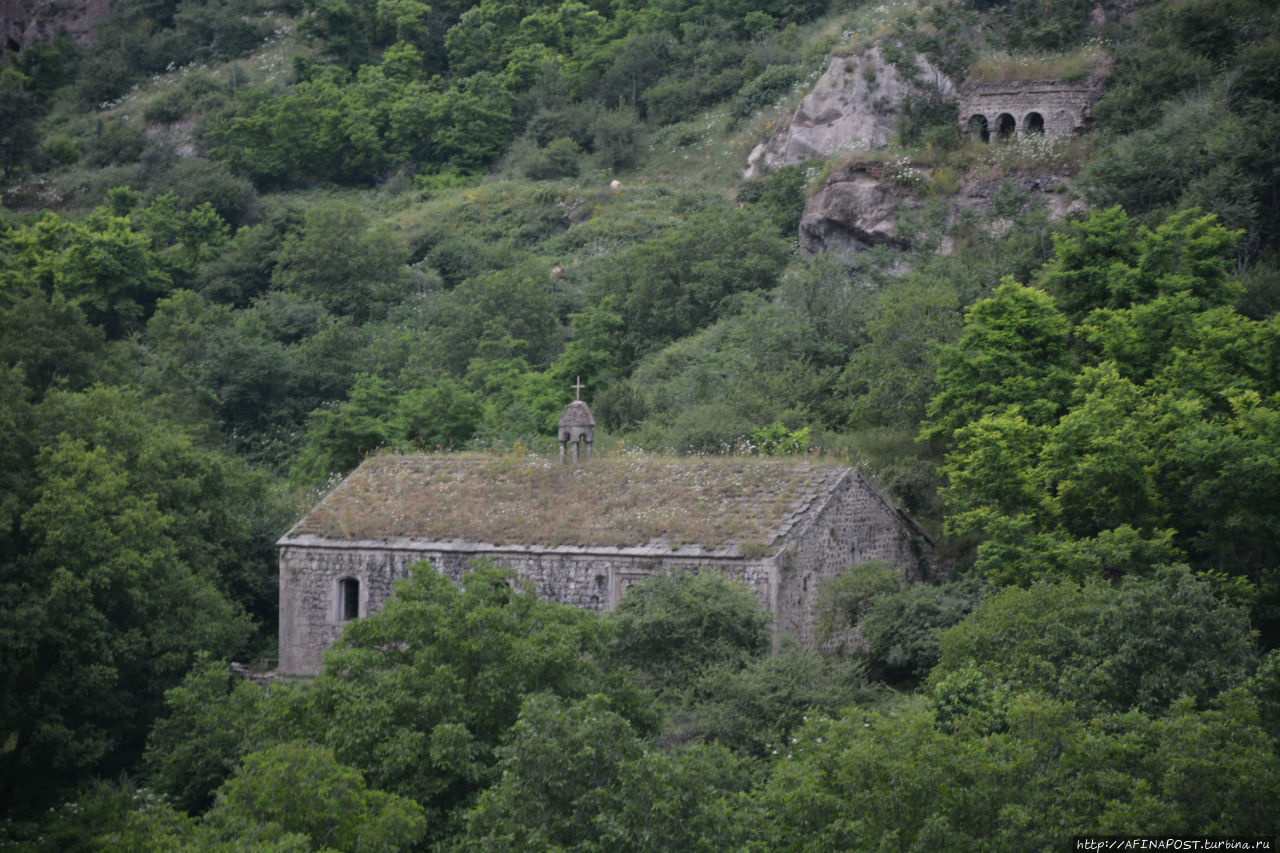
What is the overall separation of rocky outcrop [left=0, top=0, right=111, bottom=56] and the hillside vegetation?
99.5ft

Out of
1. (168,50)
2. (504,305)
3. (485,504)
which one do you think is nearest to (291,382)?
(504,305)

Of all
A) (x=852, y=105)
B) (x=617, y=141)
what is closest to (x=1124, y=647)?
(x=852, y=105)

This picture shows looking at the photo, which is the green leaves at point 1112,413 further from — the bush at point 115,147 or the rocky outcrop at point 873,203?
the bush at point 115,147

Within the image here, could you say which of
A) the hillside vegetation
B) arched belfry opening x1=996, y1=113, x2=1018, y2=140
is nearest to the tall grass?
the hillside vegetation

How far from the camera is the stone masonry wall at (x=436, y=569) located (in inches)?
1009

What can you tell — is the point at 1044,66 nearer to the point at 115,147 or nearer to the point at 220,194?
the point at 220,194

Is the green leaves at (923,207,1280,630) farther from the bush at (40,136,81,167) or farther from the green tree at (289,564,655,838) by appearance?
the bush at (40,136,81,167)

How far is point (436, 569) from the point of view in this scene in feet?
90.5

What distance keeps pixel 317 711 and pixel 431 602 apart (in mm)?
2439

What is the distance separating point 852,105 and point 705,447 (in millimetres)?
23156

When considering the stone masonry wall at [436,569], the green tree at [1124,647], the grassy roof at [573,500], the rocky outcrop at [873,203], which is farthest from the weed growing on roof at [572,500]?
the rocky outcrop at [873,203]

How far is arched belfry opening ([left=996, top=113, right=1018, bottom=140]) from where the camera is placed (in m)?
45.4

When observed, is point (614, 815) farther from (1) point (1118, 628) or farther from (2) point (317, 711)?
(1) point (1118, 628)

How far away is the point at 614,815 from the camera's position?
14.9 metres
